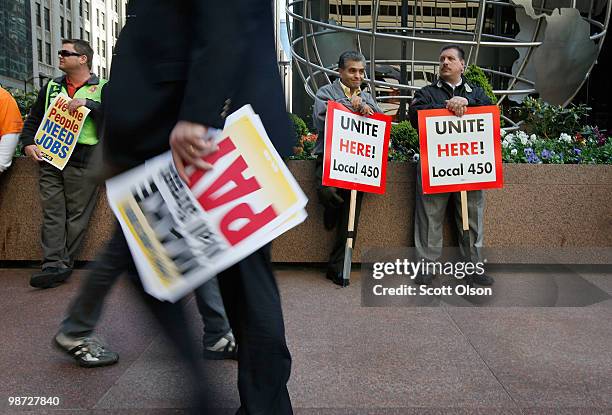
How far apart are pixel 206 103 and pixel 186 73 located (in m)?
0.21

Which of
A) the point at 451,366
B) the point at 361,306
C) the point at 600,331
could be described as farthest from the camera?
the point at 361,306

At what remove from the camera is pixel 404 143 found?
680cm

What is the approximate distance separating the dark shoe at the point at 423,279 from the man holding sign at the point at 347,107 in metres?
0.61

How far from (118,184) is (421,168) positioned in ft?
12.2

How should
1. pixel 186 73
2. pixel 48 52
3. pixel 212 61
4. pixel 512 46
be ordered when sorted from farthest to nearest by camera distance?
pixel 48 52
pixel 512 46
pixel 186 73
pixel 212 61

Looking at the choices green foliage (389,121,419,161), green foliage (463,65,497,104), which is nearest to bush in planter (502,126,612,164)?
green foliage (463,65,497,104)

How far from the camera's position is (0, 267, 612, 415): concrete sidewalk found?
3.00 m

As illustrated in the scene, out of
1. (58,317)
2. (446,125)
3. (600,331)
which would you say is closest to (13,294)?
(58,317)

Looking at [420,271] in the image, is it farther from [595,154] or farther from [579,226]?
[595,154]

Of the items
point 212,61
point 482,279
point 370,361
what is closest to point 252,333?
point 212,61

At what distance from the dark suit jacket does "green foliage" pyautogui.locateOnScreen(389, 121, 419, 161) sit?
4.36 metres

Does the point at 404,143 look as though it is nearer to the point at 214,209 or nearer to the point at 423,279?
the point at 423,279

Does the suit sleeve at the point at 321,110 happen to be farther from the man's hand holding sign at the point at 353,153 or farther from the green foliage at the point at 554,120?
the green foliage at the point at 554,120

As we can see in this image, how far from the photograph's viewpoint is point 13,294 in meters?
5.00
